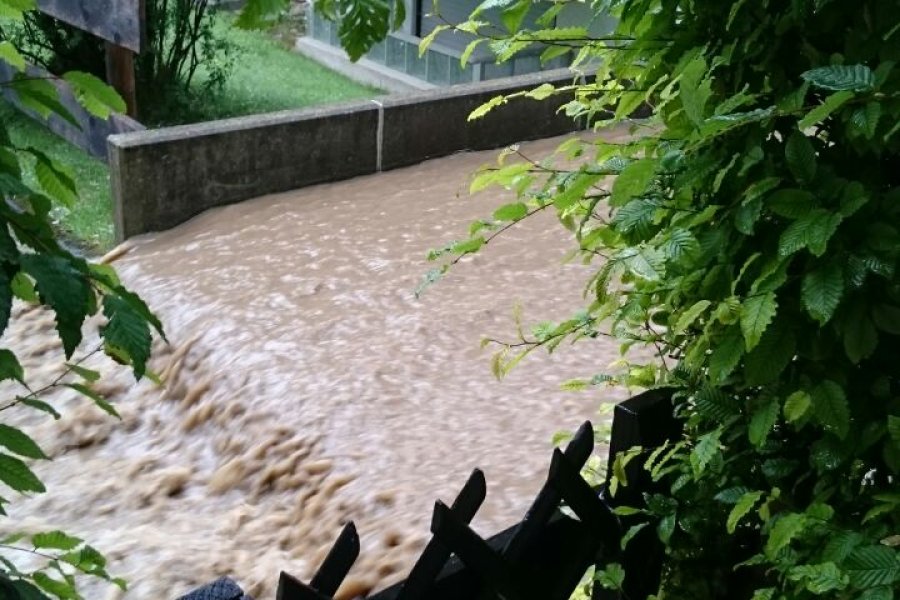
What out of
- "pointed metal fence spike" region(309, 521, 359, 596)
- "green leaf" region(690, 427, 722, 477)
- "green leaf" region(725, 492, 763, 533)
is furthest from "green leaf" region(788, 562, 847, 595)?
"pointed metal fence spike" region(309, 521, 359, 596)

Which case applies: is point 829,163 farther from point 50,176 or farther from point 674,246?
point 50,176

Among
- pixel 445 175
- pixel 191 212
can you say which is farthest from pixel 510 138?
pixel 191 212

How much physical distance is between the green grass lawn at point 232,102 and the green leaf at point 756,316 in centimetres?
622

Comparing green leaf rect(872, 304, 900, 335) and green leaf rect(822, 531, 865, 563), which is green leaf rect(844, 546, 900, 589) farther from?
green leaf rect(872, 304, 900, 335)

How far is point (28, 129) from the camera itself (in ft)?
38.6

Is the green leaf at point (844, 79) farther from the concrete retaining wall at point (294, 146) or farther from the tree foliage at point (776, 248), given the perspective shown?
the concrete retaining wall at point (294, 146)

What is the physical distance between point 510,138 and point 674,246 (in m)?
8.72

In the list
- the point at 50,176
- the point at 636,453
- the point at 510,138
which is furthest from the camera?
the point at 510,138

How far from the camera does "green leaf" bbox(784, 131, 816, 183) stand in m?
2.15

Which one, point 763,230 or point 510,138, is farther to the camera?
point 510,138

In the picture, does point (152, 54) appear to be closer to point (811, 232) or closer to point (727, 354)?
point (727, 354)

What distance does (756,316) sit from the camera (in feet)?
6.91

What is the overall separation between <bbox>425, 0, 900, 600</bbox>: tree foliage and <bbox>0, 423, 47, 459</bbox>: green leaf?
1.08m

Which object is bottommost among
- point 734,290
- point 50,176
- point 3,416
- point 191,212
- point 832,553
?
point 3,416
